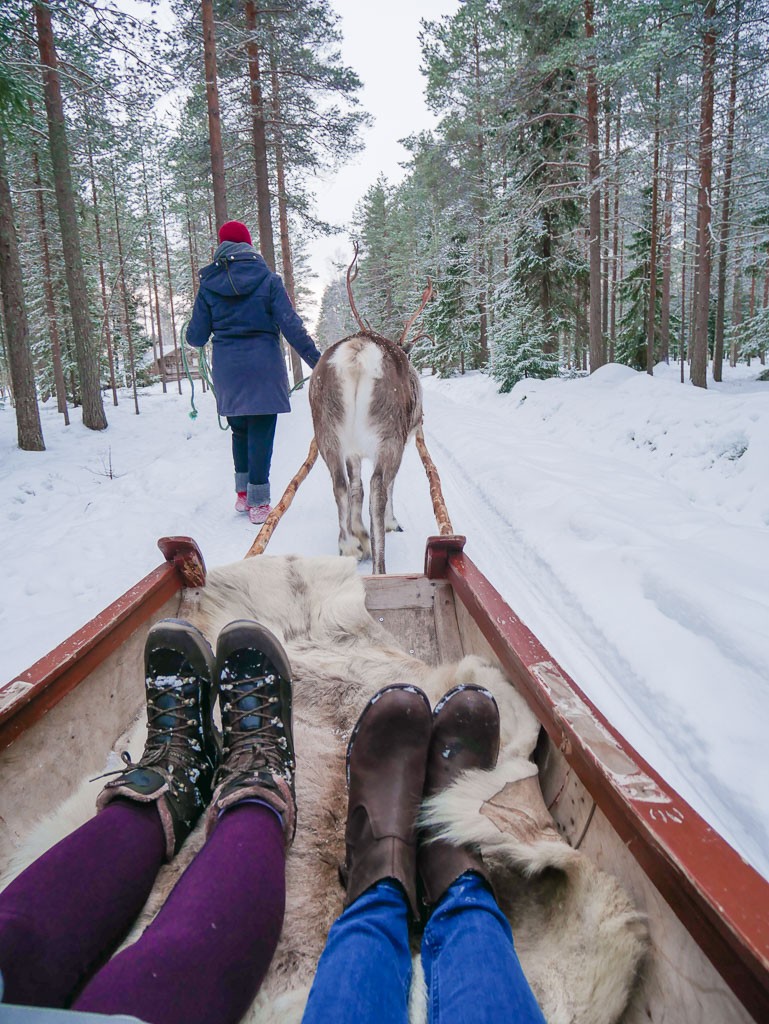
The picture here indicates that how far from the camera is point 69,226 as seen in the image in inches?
414

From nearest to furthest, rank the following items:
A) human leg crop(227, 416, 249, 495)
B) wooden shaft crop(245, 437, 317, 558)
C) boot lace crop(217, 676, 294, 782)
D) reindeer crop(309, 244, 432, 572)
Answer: boot lace crop(217, 676, 294, 782)
wooden shaft crop(245, 437, 317, 558)
reindeer crop(309, 244, 432, 572)
human leg crop(227, 416, 249, 495)

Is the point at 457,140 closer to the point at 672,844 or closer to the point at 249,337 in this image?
the point at 249,337

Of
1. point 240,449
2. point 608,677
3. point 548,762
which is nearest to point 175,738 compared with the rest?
point 548,762

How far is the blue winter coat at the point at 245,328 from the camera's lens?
4246 millimetres

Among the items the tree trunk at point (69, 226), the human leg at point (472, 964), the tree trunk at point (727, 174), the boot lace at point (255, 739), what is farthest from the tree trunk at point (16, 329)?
the tree trunk at point (727, 174)

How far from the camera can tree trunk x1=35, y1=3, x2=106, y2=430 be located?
8.88 m

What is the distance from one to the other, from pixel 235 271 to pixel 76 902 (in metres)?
4.33

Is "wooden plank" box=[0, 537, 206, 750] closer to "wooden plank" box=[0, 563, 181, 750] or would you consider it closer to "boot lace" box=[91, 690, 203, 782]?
"wooden plank" box=[0, 563, 181, 750]

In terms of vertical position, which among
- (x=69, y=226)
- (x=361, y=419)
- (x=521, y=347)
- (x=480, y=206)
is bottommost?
(x=361, y=419)

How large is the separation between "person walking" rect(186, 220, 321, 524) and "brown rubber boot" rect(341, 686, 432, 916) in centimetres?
328

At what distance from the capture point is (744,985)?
70cm

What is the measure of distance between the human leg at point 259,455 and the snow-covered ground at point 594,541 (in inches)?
13.5

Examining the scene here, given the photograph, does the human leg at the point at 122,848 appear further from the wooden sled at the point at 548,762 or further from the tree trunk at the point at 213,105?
the tree trunk at the point at 213,105

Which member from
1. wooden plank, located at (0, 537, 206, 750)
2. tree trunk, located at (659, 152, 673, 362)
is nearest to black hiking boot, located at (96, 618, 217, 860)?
wooden plank, located at (0, 537, 206, 750)
